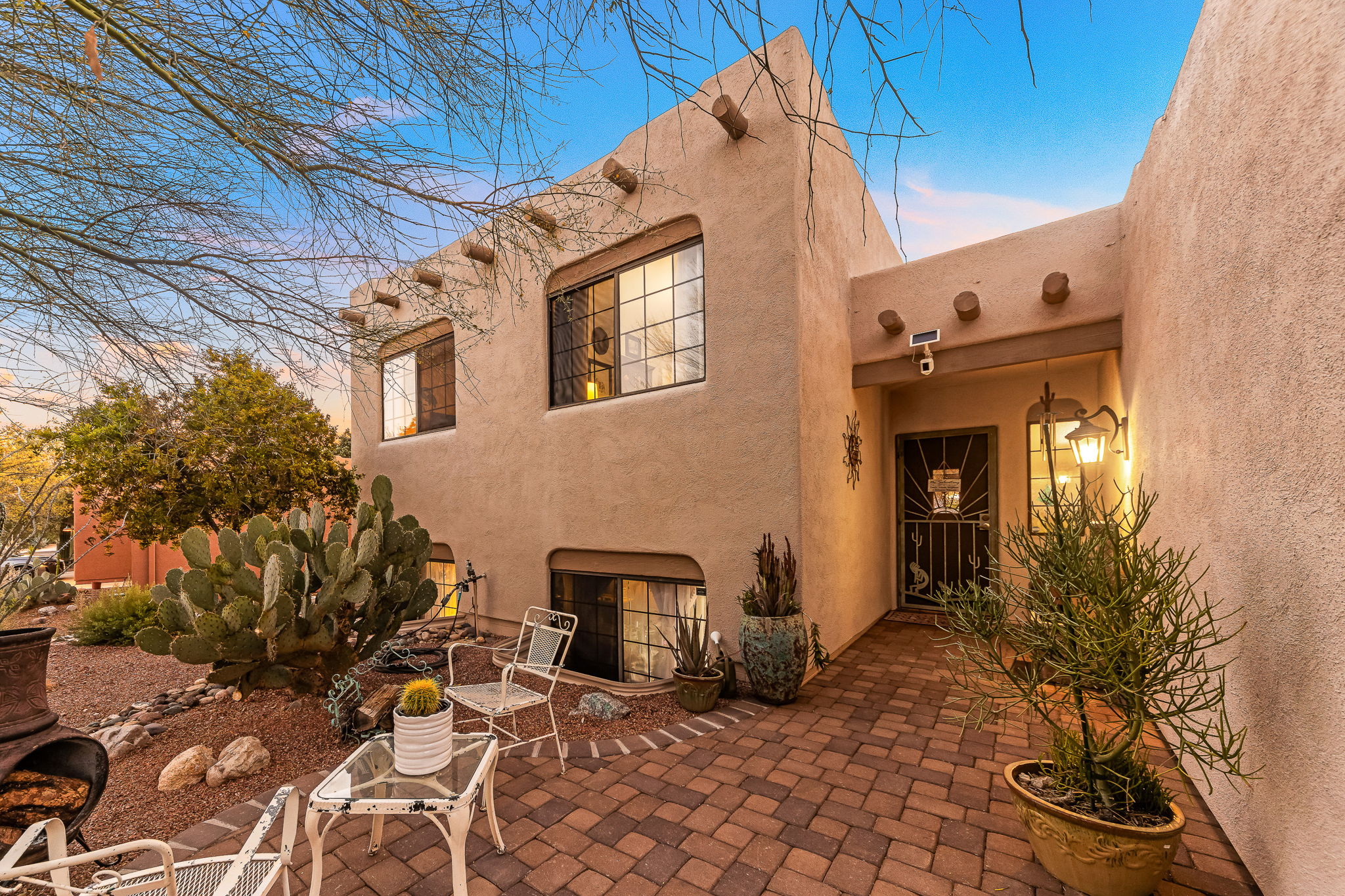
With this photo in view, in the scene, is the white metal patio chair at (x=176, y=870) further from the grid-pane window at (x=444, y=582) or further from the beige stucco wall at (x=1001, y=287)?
the beige stucco wall at (x=1001, y=287)

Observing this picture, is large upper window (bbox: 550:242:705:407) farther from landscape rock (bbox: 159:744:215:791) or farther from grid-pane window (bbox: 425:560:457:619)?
landscape rock (bbox: 159:744:215:791)

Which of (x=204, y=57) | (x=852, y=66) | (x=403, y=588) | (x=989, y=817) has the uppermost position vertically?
(x=204, y=57)

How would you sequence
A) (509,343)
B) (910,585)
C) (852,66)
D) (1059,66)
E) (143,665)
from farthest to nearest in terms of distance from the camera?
(910,585)
(509,343)
(143,665)
(1059,66)
(852,66)

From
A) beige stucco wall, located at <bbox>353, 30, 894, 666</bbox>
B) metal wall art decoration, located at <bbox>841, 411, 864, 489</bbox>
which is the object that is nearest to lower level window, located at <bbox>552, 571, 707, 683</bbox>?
beige stucco wall, located at <bbox>353, 30, 894, 666</bbox>

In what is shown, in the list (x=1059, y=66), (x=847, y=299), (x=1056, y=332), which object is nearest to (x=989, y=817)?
(x=1059, y=66)

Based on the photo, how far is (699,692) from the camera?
4051mm

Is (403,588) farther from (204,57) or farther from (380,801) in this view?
(204,57)

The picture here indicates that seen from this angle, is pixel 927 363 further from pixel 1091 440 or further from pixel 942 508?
pixel 942 508

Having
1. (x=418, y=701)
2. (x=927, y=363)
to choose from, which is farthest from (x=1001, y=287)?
(x=418, y=701)

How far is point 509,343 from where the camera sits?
21.5 feet

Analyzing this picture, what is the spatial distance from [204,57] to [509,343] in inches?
184

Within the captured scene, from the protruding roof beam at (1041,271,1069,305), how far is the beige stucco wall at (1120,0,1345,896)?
1702 mm

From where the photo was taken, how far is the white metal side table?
2.03 meters

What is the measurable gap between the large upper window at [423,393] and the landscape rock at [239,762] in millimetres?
4723
